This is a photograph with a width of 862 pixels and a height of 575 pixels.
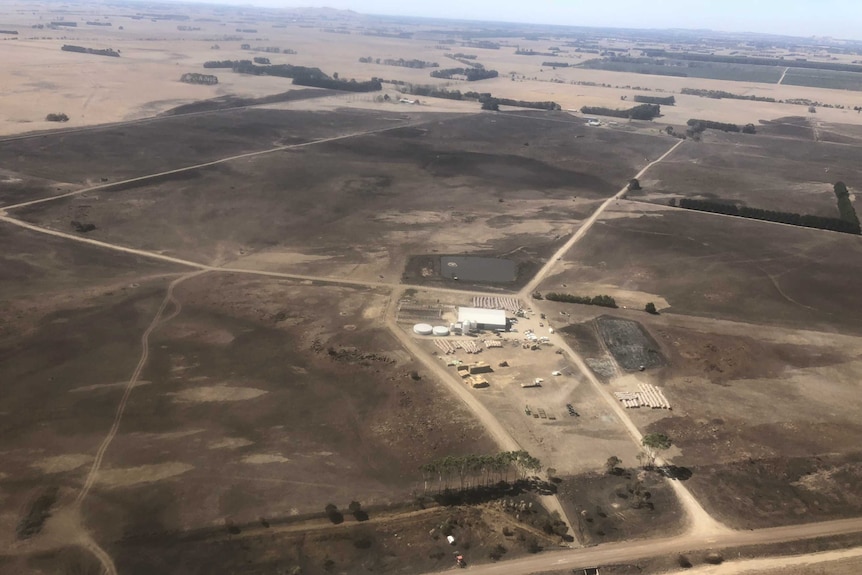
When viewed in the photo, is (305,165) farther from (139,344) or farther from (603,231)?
(139,344)

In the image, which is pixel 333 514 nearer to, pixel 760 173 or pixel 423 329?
pixel 423 329

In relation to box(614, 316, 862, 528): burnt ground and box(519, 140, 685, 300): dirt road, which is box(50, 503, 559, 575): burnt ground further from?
box(519, 140, 685, 300): dirt road

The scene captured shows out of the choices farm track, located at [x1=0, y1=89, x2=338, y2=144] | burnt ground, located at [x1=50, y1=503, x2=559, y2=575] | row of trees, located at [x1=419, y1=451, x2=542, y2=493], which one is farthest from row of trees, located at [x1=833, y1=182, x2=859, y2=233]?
farm track, located at [x1=0, y1=89, x2=338, y2=144]

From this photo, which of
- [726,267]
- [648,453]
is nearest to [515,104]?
[726,267]

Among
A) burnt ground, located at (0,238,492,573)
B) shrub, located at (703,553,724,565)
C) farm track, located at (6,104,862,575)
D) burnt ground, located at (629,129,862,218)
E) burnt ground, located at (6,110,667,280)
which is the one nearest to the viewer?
farm track, located at (6,104,862,575)

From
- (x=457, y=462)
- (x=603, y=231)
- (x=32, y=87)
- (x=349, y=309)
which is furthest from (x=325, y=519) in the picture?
(x=32, y=87)
